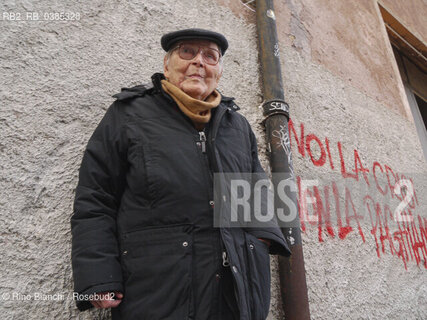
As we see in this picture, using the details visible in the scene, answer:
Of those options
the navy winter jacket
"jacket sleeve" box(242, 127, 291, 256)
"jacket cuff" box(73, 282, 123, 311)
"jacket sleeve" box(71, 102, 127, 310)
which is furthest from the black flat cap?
"jacket cuff" box(73, 282, 123, 311)

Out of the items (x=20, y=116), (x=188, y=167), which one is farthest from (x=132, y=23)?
(x=188, y=167)

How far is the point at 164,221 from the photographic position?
1.18 meters

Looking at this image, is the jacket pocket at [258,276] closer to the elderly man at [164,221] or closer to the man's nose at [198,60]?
the elderly man at [164,221]

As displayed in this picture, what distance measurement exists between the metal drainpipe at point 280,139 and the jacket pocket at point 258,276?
58 centimetres

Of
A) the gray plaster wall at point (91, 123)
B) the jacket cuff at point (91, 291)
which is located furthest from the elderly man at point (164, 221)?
the gray plaster wall at point (91, 123)

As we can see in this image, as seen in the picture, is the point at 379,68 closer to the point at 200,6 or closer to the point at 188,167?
the point at 200,6

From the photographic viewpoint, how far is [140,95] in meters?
1.41

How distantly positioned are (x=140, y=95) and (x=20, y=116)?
49cm

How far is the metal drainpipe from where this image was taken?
6.01ft

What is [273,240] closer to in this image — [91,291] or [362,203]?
[91,291]

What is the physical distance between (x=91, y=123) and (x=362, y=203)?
2.20 metres

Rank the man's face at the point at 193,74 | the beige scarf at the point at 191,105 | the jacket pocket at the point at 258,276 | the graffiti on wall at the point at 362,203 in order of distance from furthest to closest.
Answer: the graffiti on wall at the point at 362,203
the man's face at the point at 193,74
the beige scarf at the point at 191,105
the jacket pocket at the point at 258,276

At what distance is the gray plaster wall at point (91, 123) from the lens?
1240 millimetres

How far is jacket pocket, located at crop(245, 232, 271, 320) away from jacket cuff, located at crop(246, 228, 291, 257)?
0.02 metres
